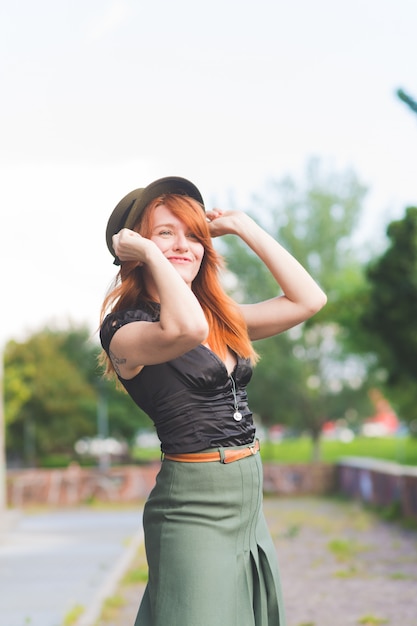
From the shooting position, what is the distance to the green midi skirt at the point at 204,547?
106 inches

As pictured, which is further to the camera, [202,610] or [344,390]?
[344,390]

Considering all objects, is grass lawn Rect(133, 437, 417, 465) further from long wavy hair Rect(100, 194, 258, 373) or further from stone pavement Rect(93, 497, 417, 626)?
long wavy hair Rect(100, 194, 258, 373)

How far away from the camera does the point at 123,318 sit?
9.14 ft

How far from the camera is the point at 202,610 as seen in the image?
8.75 ft

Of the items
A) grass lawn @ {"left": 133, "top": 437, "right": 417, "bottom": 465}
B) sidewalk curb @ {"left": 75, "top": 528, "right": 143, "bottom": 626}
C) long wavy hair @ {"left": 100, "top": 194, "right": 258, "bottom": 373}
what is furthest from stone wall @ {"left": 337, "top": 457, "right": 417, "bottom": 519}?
grass lawn @ {"left": 133, "top": 437, "right": 417, "bottom": 465}

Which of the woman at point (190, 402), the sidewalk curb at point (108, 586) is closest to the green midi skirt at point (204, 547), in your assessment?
the woman at point (190, 402)

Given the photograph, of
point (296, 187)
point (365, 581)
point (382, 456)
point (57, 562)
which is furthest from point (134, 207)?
point (382, 456)

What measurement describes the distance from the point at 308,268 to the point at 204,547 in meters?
35.1

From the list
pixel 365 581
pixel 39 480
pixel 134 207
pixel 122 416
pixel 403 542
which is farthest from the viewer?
pixel 122 416

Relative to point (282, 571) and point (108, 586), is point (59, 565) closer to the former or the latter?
point (108, 586)

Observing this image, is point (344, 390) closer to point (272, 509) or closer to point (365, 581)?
point (272, 509)

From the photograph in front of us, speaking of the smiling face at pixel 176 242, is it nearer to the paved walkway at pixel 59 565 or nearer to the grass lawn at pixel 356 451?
the paved walkway at pixel 59 565

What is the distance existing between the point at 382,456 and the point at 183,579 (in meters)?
70.0

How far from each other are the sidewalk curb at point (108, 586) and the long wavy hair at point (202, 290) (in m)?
5.43
